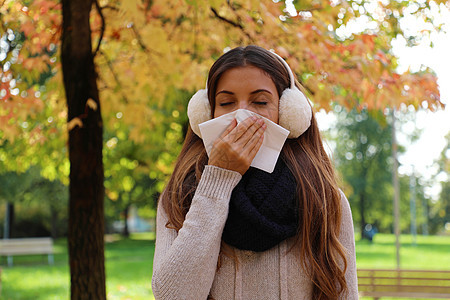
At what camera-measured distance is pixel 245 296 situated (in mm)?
1776

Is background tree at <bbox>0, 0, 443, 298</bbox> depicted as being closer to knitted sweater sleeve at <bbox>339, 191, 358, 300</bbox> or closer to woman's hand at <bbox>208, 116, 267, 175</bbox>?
woman's hand at <bbox>208, 116, 267, 175</bbox>

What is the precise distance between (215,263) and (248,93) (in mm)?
637

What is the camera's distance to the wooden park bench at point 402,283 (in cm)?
753

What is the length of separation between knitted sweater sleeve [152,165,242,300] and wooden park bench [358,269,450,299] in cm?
643

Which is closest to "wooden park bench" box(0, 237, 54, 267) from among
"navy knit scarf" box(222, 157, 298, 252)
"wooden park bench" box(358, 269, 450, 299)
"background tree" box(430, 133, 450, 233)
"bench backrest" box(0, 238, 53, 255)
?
"bench backrest" box(0, 238, 53, 255)

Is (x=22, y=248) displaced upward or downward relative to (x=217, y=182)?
downward

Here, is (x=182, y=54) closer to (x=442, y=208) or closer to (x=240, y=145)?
(x=240, y=145)

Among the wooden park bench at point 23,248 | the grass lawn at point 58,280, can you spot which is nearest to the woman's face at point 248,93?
the grass lawn at point 58,280

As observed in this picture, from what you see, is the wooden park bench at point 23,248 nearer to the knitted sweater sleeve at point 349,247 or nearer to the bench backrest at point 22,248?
the bench backrest at point 22,248

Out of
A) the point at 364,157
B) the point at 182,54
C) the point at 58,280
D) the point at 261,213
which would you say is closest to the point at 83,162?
the point at 182,54

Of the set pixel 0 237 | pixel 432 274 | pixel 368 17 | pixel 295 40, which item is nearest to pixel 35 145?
pixel 295 40

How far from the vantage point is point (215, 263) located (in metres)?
1.72

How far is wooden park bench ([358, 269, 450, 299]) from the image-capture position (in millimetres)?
7530

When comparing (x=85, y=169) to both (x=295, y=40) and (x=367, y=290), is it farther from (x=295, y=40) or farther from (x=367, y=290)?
(x=367, y=290)
